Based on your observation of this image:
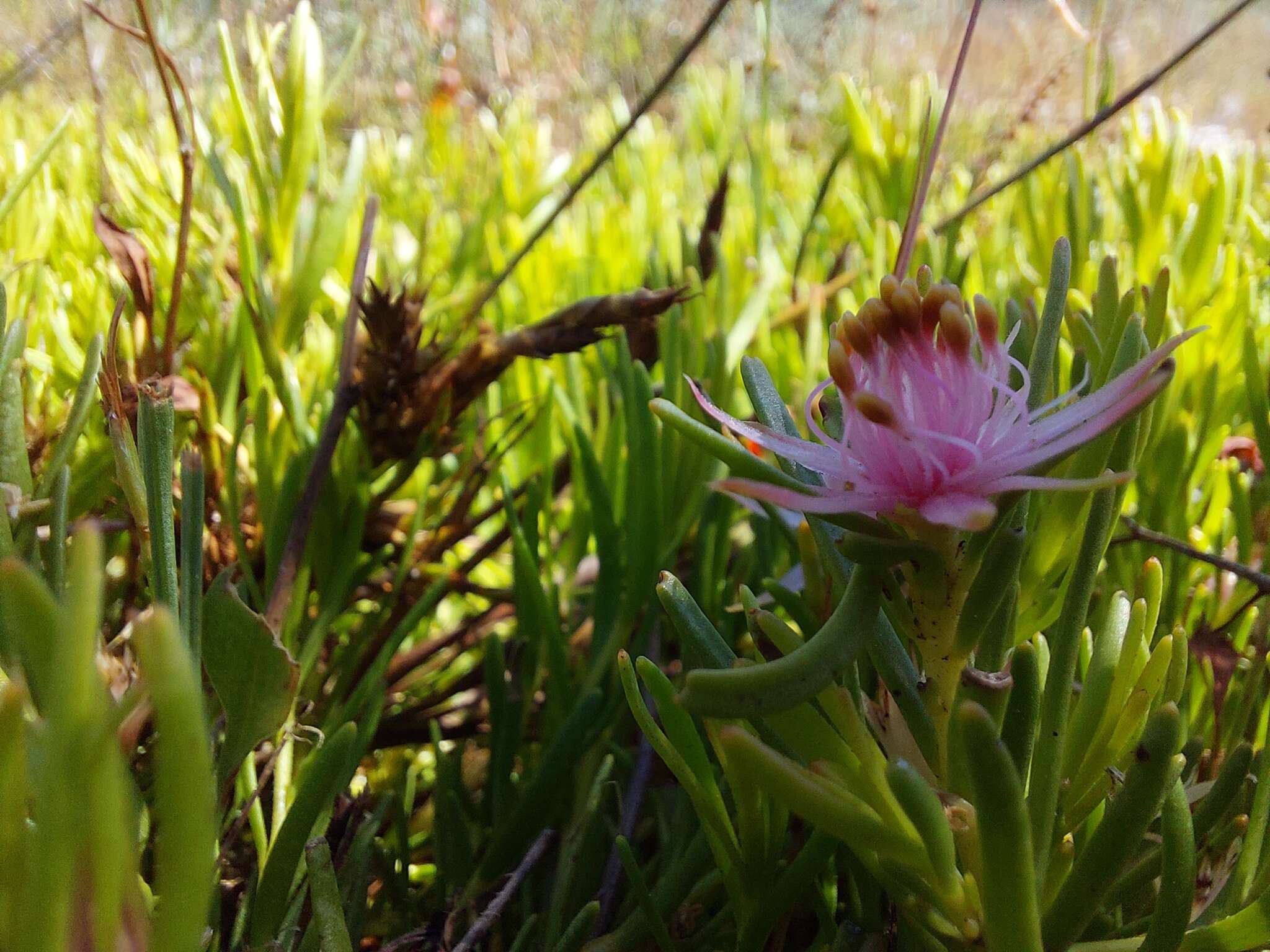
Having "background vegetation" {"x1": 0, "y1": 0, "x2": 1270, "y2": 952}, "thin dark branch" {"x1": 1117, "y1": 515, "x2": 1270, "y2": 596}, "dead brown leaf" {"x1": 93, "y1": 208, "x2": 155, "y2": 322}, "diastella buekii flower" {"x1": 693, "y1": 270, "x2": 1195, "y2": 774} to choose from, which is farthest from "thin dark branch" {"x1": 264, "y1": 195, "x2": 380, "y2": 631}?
"thin dark branch" {"x1": 1117, "y1": 515, "x2": 1270, "y2": 596}

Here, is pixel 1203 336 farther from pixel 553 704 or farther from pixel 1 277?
pixel 1 277

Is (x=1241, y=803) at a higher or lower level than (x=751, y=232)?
lower

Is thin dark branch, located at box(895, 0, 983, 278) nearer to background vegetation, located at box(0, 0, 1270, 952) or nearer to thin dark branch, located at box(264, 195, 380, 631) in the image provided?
background vegetation, located at box(0, 0, 1270, 952)

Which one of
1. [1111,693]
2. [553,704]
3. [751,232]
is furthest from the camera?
[751,232]

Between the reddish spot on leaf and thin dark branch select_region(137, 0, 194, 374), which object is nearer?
thin dark branch select_region(137, 0, 194, 374)

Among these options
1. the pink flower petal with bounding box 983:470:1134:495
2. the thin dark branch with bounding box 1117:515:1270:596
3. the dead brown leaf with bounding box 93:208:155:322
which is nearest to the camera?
the pink flower petal with bounding box 983:470:1134:495

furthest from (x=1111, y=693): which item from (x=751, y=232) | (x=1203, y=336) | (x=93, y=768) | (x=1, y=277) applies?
(x=751, y=232)

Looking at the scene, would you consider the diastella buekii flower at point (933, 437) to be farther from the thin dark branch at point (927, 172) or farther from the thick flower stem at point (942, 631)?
the thin dark branch at point (927, 172)
